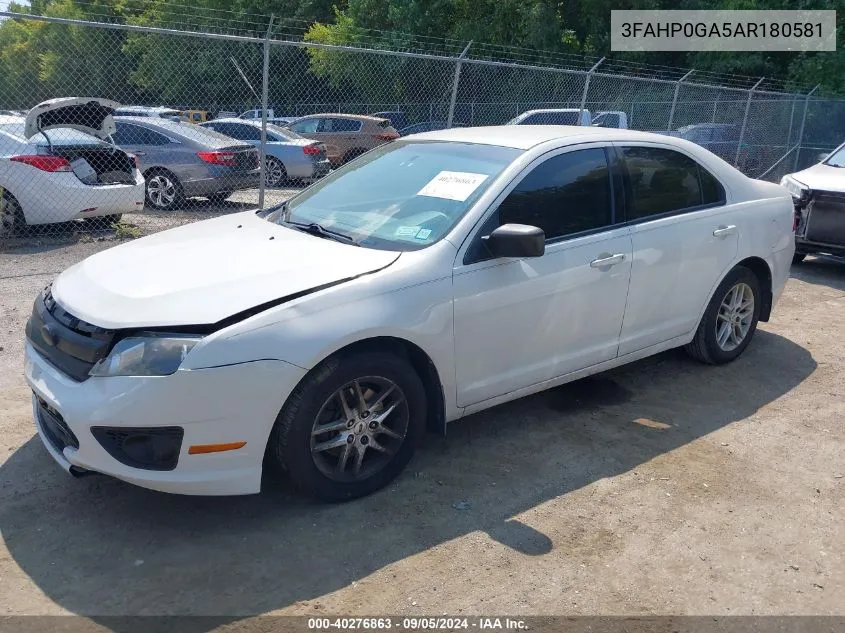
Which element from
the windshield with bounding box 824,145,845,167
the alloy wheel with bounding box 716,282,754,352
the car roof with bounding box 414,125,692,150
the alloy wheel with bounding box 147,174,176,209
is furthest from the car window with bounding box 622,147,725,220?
the alloy wheel with bounding box 147,174,176,209

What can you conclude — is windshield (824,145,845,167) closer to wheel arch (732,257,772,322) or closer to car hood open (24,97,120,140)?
wheel arch (732,257,772,322)

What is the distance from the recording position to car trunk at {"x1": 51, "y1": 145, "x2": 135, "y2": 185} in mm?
9047

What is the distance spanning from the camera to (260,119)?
19.8m

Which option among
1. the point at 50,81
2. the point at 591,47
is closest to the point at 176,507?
the point at 591,47

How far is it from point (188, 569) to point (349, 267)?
4.80 feet

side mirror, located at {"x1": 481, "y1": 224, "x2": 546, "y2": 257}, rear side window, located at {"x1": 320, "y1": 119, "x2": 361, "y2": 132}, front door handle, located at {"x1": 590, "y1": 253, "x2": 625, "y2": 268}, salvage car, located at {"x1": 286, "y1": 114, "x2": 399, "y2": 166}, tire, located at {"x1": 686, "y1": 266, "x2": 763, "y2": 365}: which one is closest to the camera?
side mirror, located at {"x1": 481, "y1": 224, "x2": 546, "y2": 257}

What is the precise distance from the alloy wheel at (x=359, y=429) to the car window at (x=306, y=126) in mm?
16168

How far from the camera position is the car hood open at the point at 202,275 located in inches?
130

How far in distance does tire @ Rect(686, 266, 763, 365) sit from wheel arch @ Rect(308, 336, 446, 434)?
2.33 m

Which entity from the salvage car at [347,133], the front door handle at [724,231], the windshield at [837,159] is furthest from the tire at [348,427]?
the salvage car at [347,133]

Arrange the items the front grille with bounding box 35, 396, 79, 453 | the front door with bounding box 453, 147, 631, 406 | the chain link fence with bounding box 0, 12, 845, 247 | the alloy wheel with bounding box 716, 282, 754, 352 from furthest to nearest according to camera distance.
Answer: the chain link fence with bounding box 0, 12, 845, 247 < the alloy wheel with bounding box 716, 282, 754, 352 < the front door with bounding box 453, 147, 631, 406 < the front grille with bounding box 35, 396, 79, 453

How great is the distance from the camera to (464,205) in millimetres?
4043

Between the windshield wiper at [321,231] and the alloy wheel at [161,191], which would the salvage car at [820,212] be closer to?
the windshield wiper at [321,231]

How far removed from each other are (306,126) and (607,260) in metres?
15.8
